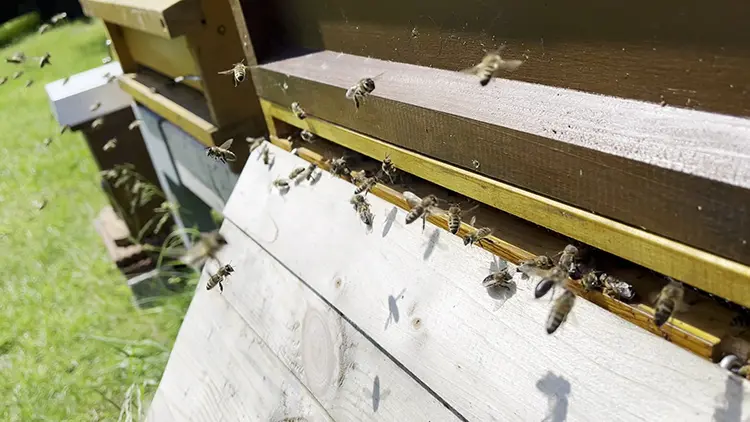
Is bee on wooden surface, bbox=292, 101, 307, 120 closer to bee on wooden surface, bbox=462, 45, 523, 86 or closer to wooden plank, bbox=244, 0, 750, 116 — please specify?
wooden plank, bbox=244, 0, 750, 116

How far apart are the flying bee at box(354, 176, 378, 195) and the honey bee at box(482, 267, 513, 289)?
0.62 meters

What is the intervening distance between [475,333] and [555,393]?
24 cm

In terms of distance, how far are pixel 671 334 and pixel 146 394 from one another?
3.54 metres

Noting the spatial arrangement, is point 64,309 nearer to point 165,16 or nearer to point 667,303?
point 165,16

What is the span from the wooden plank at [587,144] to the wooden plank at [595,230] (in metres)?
0.02

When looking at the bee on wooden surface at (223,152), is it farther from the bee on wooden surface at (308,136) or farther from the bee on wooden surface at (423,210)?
the bee on wooden surface at (423,210)

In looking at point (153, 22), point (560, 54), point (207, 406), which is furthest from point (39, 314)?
point (560, 54)

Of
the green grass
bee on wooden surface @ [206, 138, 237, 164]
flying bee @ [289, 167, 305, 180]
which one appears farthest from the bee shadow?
the green grass

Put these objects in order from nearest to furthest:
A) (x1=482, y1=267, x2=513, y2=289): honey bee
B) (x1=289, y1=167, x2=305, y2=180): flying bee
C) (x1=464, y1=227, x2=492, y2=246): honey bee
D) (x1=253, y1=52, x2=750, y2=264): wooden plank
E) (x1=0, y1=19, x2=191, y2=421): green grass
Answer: (x1=253, y1=52, x2=750, y2=264): wooden plank → (x1=482, y1=267, x2=513, y2=289): honey bee → (x1=464, y1=227, x2=492, y2=246): honey bee → (x1=289, y1=167, x2=305, y2=180): flying bee → (x1=0, y1=19, x2=191, y2=421): green grass

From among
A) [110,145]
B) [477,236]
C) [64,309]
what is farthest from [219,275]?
[64,309]

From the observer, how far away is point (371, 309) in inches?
66.6

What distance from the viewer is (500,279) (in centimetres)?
140

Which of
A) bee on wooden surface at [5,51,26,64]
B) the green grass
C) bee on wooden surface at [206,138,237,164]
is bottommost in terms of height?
the green grass

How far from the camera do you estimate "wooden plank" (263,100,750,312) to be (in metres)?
1.04
